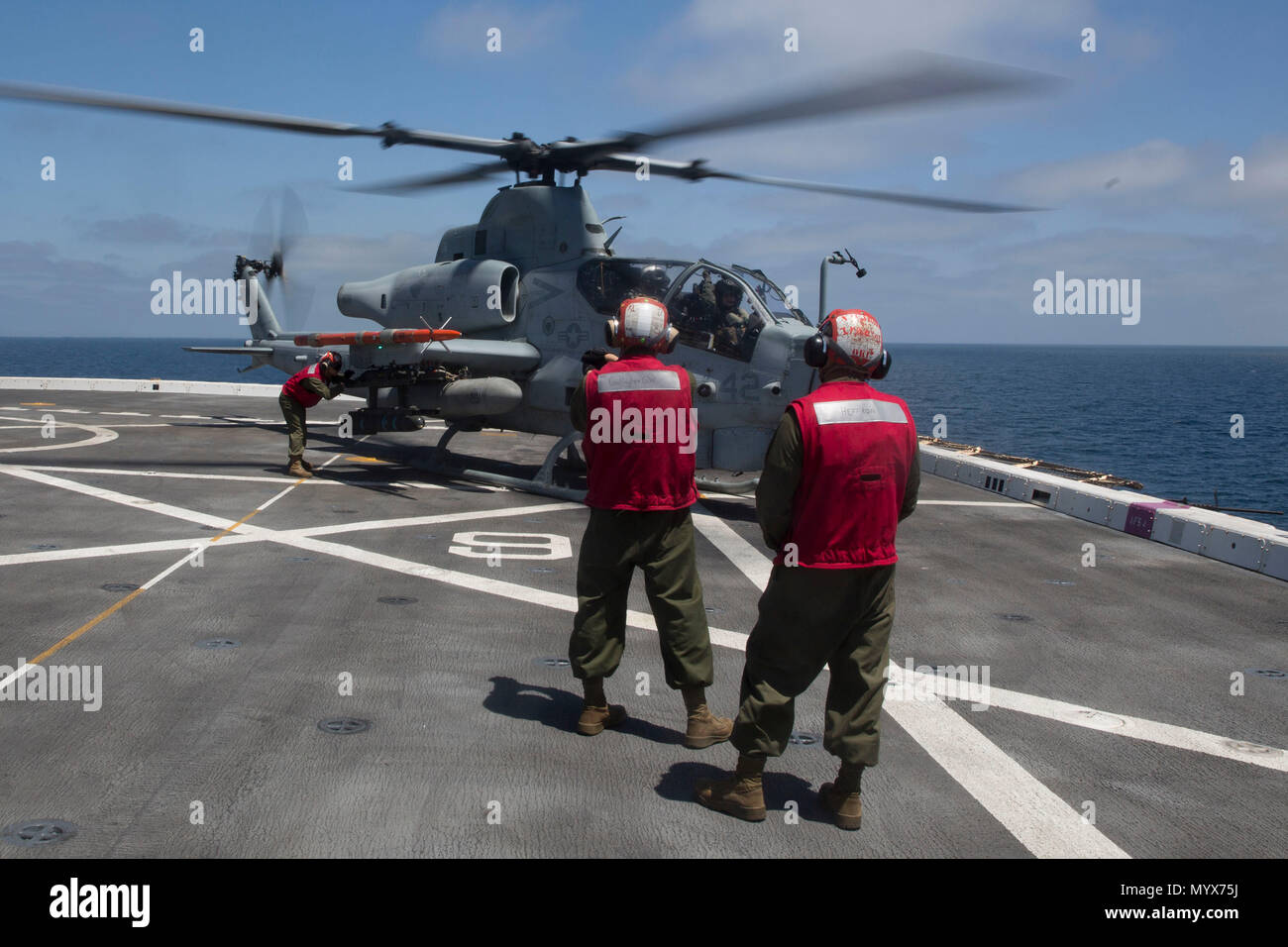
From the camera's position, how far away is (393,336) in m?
13.4

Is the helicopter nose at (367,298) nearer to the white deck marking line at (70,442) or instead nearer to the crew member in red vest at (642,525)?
the white deck marking line at (70,442)

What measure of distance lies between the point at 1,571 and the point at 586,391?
19.7ft

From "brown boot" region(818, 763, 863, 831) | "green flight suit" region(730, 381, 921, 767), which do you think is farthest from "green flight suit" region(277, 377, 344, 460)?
"brown boot" region(818, 763, 863, 831)

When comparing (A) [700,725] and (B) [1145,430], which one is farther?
(B) [1145,430]

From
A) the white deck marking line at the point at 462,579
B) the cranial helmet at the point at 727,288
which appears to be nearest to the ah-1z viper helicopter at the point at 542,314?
the cranial helmet at the point at 727,288

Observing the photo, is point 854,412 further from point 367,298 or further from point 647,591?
point 367,298

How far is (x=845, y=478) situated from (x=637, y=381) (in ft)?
4.54

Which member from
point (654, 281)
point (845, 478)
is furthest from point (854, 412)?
point (654, 281)

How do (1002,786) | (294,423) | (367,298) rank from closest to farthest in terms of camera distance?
(1002,786), (294,423), (367,298)

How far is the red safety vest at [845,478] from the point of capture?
4332 millimetres

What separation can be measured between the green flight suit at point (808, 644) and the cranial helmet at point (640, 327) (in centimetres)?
120

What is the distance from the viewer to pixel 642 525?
5.19m

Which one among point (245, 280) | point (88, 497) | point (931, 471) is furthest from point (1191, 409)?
point (88, 497)

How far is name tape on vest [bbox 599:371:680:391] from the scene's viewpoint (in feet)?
17.1
